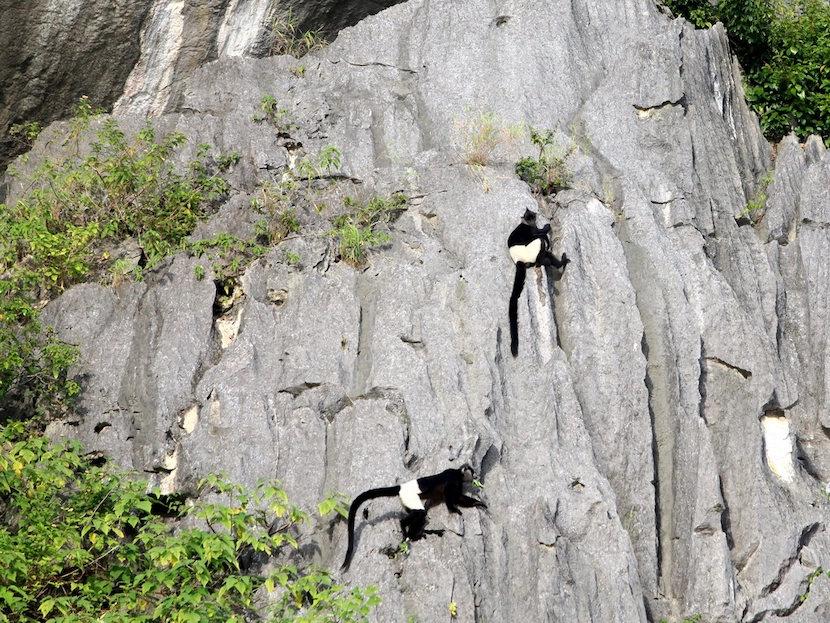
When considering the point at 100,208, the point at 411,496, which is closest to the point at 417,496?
the point at 411,496

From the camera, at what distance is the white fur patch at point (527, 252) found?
8.58 m

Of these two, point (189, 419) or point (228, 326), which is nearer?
point (189, 419)

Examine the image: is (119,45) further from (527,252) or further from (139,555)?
(139,555)

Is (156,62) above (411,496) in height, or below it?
above

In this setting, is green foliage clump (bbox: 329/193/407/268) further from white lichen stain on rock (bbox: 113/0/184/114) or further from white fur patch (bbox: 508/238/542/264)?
white lichen stain on rock (bbox: 113/0/184/114)

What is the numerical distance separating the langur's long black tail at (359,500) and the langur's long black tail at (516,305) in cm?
176

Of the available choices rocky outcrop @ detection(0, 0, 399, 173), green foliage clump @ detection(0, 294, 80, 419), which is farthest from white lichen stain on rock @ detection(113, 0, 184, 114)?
green foliage clump @ detection(0, 294, 80, 419)

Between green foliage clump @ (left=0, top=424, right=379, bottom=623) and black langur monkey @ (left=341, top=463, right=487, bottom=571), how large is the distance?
0.41 metres

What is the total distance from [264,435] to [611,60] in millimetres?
6187

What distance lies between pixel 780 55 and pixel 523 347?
239 inches

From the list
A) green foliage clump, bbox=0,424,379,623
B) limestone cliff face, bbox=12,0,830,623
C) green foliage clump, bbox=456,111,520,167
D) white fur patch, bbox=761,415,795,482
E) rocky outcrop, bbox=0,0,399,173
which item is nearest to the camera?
green foliage clump, bbox=0,424,379,623

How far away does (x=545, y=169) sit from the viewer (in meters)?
9.67

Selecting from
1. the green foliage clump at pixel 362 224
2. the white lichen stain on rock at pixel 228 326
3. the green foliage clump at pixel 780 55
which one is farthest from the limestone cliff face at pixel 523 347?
the green foliage clump at pixel 780 55

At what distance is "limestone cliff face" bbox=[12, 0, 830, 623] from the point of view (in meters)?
7.55
